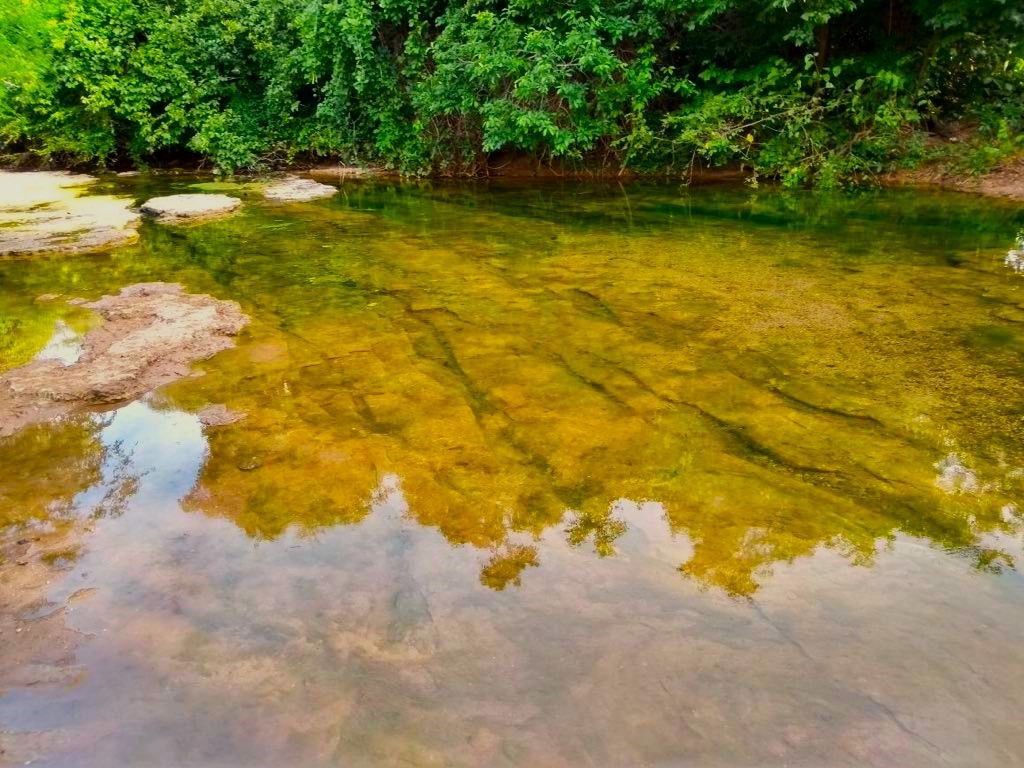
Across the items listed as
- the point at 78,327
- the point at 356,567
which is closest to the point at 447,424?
the point at 356,567

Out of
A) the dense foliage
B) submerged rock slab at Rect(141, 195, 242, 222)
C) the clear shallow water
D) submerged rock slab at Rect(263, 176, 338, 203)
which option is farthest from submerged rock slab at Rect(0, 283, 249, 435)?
submerged rock slab at Rect(263, 176, 338, 203)

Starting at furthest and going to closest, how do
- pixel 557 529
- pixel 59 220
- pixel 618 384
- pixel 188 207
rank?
pixel 188 207 → pixel 59 220 → pixel 618 384 → pixel 557 529

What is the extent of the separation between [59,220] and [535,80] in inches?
225

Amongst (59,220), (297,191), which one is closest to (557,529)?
(59,220)

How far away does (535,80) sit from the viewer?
9.25 m

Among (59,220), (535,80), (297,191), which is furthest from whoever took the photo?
(297,191)

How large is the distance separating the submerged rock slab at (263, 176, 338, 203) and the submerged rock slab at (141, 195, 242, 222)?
830 millimetres

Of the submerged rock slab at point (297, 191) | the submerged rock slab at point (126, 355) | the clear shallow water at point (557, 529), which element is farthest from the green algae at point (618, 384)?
the submerged rock slab at point (297, 191)

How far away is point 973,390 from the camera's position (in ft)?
10.6

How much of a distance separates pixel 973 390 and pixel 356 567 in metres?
A: 2.77

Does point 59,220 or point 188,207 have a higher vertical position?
point 188,207

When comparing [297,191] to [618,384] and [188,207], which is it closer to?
[188,207]

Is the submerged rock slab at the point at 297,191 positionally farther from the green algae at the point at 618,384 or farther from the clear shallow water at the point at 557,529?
the clear shallow water at the point at 557,529

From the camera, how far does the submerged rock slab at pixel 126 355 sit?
336cm
